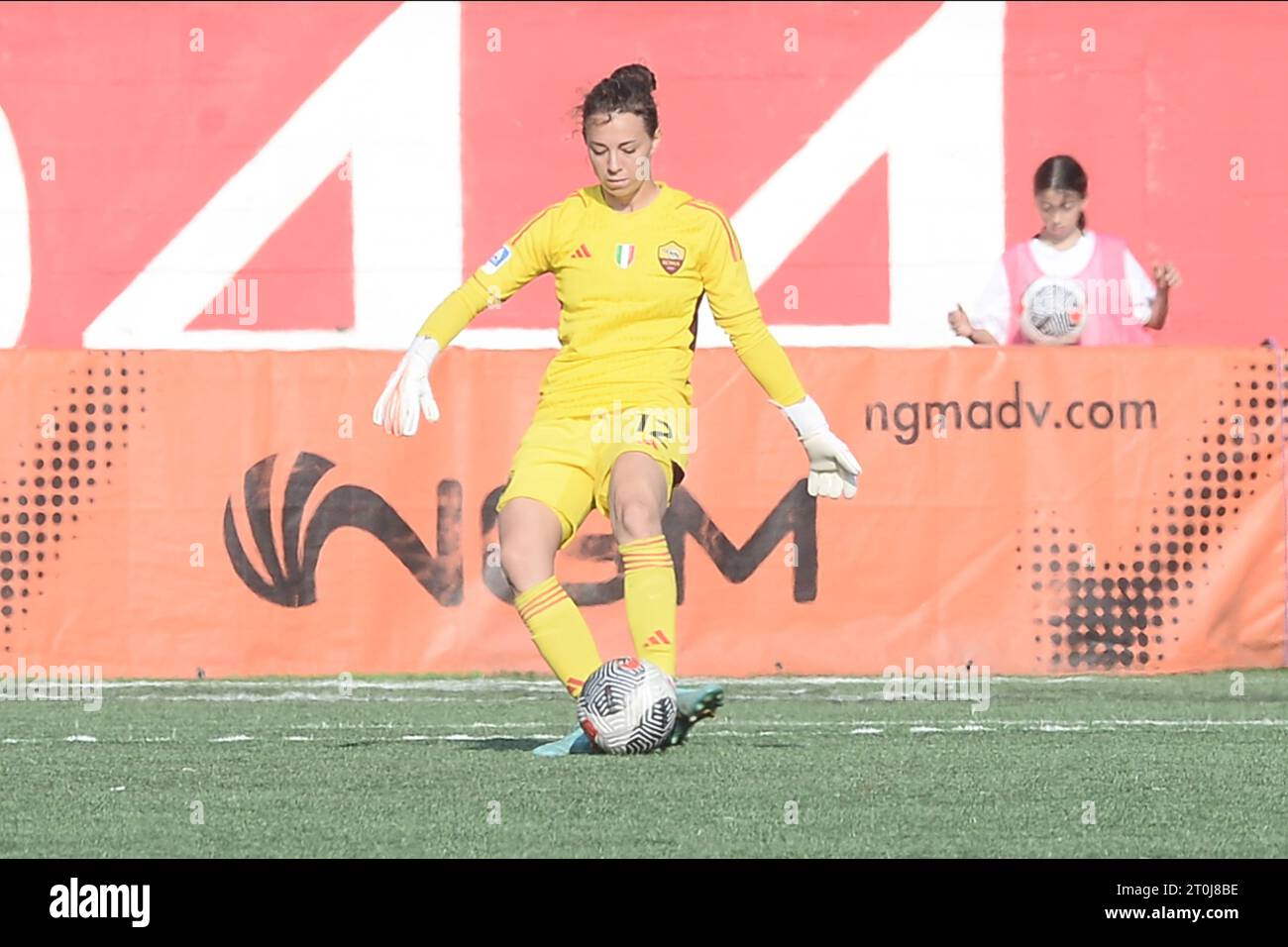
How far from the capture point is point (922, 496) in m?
10.9

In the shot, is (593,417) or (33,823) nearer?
(33,823)

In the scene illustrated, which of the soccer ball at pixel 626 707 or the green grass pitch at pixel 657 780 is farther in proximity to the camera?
the soccer ball at pixel 626 707

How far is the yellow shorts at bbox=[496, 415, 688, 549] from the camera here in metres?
7.62

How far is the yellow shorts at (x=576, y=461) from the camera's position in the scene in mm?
7621

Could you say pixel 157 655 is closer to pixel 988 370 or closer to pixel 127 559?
pixel 127 559

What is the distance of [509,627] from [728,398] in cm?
136

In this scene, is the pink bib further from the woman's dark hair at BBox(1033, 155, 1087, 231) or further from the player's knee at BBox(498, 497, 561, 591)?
the player's knee at BBox(498, 497, 561, 591)

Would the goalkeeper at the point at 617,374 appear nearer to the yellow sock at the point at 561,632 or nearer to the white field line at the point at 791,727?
the yellow sock at the point at 561,632

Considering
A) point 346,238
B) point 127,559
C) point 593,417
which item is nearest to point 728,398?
point 127,559

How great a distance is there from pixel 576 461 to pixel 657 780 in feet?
4.30

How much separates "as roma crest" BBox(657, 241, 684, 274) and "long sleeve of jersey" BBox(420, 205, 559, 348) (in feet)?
1.20

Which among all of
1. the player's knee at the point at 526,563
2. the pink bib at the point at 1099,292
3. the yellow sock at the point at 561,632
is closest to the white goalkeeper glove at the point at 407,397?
the player's knee at the point at 526,563

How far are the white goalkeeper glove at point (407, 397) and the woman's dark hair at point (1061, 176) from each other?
4904 mm

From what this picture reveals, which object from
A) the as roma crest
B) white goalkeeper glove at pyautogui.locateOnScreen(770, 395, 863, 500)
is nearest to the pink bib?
white goalkeeper glove at pyautogui.locateOnScreen(770, 395, 863, 500)
